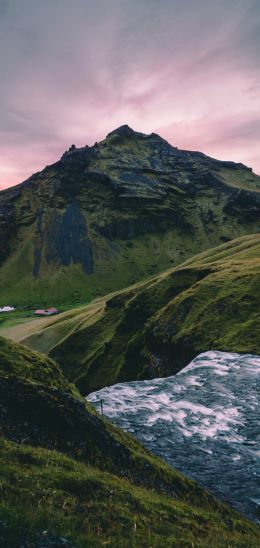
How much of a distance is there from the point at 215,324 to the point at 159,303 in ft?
125

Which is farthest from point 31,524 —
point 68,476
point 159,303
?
point 159,303

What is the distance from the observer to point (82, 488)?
44.9 ft

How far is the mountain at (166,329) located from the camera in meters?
62.7

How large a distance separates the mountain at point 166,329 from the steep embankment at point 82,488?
33.5 m

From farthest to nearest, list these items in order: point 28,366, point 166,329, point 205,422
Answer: point 166,329, point 205,422, point 28,366

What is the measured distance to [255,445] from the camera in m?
25.4

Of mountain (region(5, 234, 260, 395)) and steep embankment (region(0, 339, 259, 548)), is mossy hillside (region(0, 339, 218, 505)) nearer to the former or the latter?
steep embankment (region(0, 339, 259, 548))

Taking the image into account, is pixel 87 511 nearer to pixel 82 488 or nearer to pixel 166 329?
pixel 82 488

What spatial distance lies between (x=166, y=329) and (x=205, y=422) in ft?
153

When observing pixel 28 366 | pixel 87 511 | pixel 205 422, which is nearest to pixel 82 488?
pixel 87 511

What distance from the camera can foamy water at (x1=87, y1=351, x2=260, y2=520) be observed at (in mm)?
22656

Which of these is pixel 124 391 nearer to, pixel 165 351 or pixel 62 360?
pixel 165 351

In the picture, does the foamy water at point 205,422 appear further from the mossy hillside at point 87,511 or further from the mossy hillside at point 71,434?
the mossy hillside at point 87,511

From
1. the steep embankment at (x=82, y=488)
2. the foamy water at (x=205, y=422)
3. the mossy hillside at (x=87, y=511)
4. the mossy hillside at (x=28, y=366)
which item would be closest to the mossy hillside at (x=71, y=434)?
the steep embankment at (x=82, y=488)
